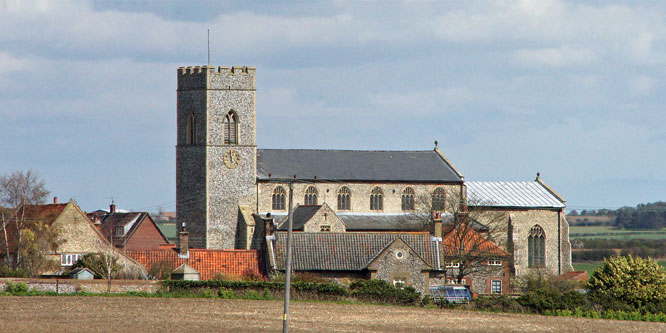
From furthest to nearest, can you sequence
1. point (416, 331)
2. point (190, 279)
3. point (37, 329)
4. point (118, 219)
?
point (118, 219), point (190, 279), point (416, 331), point (37, 329)

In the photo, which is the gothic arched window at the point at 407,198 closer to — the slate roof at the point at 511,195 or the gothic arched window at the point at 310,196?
the slate roof at the point at 511,195

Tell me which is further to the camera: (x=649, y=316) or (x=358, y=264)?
(x=358, y=264)

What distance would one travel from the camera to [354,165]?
88.7 metres

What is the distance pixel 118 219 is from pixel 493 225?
36079 mm

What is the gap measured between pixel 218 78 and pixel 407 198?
51.3 ft

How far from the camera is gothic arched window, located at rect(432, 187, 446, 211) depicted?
289ft

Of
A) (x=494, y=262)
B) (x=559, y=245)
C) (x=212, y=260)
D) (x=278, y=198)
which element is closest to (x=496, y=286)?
(x=494, y=262)

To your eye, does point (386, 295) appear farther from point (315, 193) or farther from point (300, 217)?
point (315, 193)

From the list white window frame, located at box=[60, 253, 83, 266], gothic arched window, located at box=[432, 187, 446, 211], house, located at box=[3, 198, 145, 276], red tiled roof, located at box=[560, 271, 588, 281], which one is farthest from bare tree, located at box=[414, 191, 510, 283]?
white window frame, located at box=[60, 253, 83, 266]

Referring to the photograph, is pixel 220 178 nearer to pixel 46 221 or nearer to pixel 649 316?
pixel 46 221

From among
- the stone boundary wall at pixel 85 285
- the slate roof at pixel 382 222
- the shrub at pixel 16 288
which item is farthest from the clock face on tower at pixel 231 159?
the shrub at pixel 16 288

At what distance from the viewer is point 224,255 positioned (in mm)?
74062

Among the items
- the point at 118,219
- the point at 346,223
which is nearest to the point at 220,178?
the point at 346,223

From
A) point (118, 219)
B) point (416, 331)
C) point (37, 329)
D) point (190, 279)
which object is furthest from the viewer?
point (118, 219)
